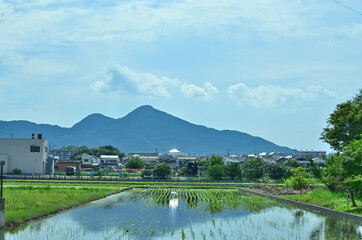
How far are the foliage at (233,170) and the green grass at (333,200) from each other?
45.9 metres

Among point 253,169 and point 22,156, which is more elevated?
point 22,156

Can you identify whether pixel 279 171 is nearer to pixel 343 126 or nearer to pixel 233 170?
→ pixel 233 170

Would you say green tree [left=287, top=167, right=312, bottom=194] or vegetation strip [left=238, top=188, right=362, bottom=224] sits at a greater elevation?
green tree [left=287, top=167, right=312, bottom=194]

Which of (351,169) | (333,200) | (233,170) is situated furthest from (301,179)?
(233,170)

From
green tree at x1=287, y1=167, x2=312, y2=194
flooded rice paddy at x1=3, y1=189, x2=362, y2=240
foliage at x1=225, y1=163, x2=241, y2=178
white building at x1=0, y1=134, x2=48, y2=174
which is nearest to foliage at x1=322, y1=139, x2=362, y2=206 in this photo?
flooded rice paddy at x1=3, y1=189, x2=362, y2=240

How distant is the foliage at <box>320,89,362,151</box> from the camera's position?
52153 millimetres

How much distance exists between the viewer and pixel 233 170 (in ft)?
288

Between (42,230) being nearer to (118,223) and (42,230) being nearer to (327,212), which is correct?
(118,223)

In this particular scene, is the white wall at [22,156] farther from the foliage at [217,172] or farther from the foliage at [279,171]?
the foliage at [279,171]

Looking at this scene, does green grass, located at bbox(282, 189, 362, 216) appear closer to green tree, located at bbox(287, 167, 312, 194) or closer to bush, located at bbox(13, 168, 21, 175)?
green tree, located at bbox(287, 167, 312, 194)

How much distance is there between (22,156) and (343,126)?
187 feet

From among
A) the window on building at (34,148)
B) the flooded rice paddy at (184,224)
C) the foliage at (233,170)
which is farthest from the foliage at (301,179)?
the window on building at (34,148)

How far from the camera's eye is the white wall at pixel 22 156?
82.2 m

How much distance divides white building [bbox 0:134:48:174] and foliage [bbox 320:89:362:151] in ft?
169
